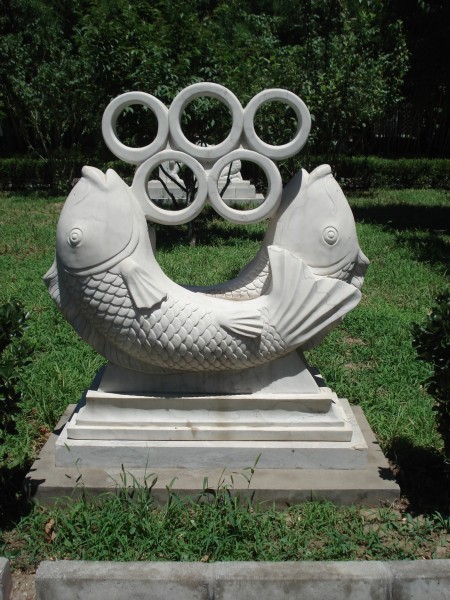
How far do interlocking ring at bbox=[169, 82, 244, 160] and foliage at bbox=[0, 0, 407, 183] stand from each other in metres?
4.86

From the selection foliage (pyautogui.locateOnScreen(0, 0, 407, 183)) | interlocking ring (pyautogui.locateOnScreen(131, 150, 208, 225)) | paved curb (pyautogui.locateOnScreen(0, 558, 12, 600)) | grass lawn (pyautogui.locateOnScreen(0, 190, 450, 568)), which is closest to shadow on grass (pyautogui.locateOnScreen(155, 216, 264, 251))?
grass lawn (pyautogui.locateOnScreen(0, 190, 450, 568))

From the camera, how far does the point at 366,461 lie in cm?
328

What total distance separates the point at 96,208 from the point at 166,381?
1006mm

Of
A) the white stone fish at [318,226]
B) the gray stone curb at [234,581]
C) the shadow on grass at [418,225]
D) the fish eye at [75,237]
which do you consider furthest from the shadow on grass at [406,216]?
the gray stone curb at [234,581]

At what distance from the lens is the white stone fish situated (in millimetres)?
3199

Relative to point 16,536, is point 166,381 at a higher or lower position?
higher

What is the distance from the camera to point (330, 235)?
125 inches

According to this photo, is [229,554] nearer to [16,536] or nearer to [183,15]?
[16,536]

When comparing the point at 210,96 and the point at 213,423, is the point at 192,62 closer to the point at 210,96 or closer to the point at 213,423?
the point at 210,96

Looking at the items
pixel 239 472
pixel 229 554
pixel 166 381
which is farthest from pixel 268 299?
pixel 229 554

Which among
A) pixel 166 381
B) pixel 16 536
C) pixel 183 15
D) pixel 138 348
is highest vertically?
pixel 183 15

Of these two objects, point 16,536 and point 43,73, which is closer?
point 16,536

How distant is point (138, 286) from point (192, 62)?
634 centimetres

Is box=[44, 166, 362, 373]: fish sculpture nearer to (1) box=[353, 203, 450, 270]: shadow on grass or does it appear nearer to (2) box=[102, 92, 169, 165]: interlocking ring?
(2) box=[102, 92, 169, 165]: interlocking ring
